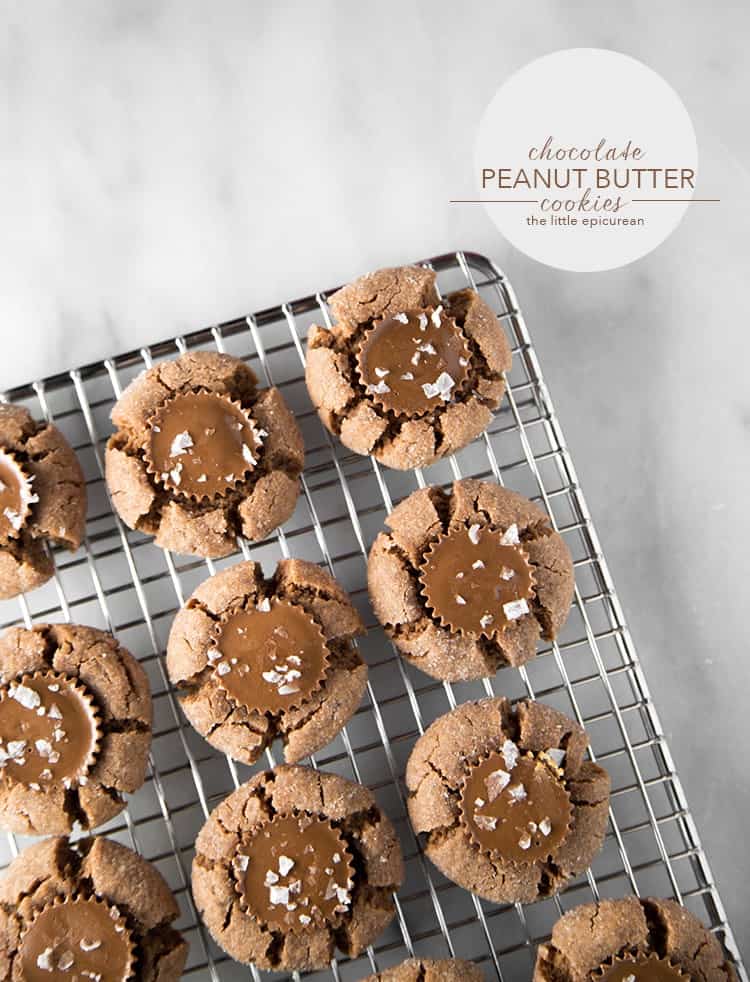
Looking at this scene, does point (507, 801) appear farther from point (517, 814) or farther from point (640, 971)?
point (640, 971)

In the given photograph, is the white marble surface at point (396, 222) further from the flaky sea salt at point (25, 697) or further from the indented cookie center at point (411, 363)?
the flaky sea salt at point (25, 697)

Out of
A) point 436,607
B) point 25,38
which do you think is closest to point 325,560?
point 436,607

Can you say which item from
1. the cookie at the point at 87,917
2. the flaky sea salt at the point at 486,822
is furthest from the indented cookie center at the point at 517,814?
the cookie at the point at 87,917

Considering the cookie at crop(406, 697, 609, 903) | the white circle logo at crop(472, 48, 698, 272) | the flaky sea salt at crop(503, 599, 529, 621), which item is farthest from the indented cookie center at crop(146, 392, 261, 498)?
the white circle logo at crop(472, 48, 698, 272)

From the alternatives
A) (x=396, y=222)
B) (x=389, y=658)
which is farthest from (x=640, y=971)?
(x=396, y=222)

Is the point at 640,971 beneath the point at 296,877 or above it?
beneath
